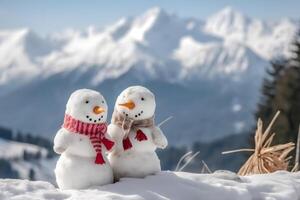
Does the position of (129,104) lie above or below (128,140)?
above

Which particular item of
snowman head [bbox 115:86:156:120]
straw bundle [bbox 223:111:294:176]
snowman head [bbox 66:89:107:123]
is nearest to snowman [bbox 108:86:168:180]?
snowman head [bbox 115:86:156:120]

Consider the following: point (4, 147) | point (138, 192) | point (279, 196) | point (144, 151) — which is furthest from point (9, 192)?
point (4, 147)

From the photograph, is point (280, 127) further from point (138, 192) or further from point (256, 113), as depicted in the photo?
point (138, 192)

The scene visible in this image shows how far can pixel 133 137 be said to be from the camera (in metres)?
4.34

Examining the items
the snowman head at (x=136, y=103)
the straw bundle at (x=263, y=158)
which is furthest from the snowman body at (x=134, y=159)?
the straw bundle at (x=263, y=158)

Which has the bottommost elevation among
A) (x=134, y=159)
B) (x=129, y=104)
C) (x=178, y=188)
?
(x=178, y=188)

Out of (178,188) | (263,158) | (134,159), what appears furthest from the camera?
(263,158)

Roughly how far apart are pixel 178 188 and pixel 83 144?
688 millimetres

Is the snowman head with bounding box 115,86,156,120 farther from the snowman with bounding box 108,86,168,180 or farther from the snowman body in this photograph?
the snowman body

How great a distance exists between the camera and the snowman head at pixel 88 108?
4.07 metres

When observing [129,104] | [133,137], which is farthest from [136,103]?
[133,137]

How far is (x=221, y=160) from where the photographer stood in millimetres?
193875

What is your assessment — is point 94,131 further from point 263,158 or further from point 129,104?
point 263,158

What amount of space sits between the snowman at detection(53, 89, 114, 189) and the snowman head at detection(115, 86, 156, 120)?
0.76 ft
